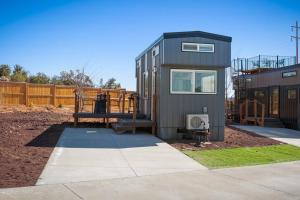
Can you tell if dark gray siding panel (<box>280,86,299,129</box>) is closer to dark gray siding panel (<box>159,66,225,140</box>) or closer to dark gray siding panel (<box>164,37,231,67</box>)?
dark gray siding panel (<box>159,66,225,140</box>)

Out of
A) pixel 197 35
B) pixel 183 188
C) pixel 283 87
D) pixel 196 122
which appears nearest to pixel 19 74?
pixel 283 87

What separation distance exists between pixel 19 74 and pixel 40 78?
8.43 feet

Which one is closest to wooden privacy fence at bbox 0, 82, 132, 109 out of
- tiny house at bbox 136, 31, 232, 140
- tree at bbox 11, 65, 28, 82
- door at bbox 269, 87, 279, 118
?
door at bbox 269, 87, 279, 118

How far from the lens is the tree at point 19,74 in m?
39.5

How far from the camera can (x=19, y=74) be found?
41.4 m

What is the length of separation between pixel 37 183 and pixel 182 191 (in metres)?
2.50

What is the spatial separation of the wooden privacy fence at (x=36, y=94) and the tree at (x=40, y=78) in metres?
15.6

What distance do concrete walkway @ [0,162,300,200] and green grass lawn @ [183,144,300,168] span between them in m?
0.99

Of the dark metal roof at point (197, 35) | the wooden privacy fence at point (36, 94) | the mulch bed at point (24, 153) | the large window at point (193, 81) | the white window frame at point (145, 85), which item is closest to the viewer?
the mulch bed at point (24, 153)

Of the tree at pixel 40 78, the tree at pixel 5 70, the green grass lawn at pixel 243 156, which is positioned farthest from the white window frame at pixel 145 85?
the tree at pixel 5 70

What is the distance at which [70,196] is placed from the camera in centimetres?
525

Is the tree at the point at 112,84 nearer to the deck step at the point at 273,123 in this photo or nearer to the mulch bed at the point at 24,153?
the deck step at the point at 273,123

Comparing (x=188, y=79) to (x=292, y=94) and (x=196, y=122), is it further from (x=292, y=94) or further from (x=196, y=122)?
(x=292, y=94)

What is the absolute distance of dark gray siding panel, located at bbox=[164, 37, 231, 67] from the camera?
37.8 ft
